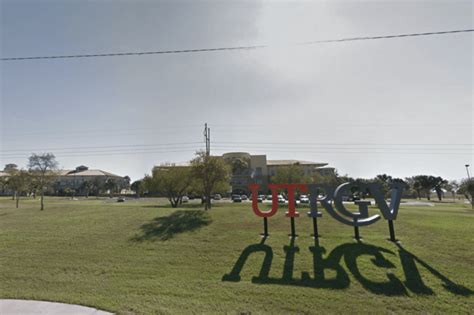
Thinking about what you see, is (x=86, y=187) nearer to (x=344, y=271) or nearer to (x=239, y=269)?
(x=239, y=269)

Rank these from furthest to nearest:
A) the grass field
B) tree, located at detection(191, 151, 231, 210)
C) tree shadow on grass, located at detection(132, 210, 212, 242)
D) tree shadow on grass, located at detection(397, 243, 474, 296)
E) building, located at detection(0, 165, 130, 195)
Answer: building, located at detection(0, 165, 130, 195) < tree, located at detection(191, 151, 231, 210) < tree shadow on grass, located at detection(132, 210, 212, 242) < tree shadow on grass, located at detection(397, 243, 474, 296) < the grass field

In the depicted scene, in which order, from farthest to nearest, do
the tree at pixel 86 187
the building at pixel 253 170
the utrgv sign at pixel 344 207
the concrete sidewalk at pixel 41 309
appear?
1. the tree at pixel 86 187
2. the building at pixel 253 170
3. the utrgv sign at pixel 344 207
4. the concrete sidewalk at pixel 41 309

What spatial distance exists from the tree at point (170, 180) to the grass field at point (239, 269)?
615 inches

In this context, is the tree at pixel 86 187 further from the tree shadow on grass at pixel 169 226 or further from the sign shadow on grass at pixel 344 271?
the sign shadow on grass at pixel 344 271

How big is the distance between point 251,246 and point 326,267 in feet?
8.98

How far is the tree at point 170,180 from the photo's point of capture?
89.0 feet

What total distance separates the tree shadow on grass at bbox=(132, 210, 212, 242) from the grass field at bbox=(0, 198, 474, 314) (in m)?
0.08

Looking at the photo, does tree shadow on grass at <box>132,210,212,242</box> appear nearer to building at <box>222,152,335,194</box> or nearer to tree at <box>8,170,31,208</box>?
tree at <box>8,170,31,208</box>

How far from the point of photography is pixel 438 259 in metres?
7.43

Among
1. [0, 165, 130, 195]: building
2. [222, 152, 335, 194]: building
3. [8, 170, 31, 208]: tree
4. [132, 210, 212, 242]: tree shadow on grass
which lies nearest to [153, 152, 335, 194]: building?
[222, 152, 335, 194]: building

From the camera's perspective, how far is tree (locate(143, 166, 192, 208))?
2712cm

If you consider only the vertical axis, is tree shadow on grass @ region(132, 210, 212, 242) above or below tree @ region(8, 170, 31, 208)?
below

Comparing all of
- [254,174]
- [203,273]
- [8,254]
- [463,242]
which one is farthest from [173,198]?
[254,174]

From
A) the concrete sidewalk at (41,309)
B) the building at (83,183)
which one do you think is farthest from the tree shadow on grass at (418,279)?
the building at (83,183)
